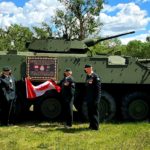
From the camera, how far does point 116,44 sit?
230 feet

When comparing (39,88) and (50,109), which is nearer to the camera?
(39,88)

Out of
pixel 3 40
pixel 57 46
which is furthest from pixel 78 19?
pixel 57 46

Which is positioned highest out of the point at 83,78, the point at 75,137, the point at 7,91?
the point at 83,78

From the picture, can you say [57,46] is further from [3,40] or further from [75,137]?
[3,40]

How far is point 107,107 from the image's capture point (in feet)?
48.9

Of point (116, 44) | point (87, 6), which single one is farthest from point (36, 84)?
point (116, 44)

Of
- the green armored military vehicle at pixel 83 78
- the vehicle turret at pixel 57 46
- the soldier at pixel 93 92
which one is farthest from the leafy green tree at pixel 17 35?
the soldier at pixel 93 92

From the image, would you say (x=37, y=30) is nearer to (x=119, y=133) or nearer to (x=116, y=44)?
(x=116, y=44)

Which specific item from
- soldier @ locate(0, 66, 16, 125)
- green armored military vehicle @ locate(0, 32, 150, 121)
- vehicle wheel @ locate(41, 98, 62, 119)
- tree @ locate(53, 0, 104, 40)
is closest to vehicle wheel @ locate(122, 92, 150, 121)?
green armored military vehicle @ locate(0, 32, 150, 121)

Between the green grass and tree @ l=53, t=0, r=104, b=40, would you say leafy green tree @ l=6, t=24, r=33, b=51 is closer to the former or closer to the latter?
tree @ l=53, t=0, r=104, b=40

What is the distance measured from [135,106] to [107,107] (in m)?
0.89

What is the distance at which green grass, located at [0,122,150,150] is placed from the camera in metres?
10.8

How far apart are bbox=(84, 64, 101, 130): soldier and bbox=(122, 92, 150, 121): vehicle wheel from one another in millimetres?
2260

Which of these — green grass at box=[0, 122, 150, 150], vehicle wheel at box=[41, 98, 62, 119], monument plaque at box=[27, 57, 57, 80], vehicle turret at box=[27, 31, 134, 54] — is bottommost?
green grass at box=[0, 122, 150, 150]
